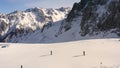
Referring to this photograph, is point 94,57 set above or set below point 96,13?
below

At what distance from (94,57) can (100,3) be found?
5114 inches

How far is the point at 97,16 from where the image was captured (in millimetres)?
161375

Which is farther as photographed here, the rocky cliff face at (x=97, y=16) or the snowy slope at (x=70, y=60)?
the rocky cliff face at (x=97, y=16)

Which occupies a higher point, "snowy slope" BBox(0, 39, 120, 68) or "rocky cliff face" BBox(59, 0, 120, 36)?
"rocky cliff face" BBox(59, 0, 120, 36)

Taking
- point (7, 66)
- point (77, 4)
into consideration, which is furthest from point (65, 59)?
point (77, 4)

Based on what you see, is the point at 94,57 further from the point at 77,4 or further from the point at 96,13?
the point at 77,4

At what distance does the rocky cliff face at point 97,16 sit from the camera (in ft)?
470

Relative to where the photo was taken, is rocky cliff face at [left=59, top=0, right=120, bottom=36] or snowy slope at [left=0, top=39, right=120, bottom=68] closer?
snowy slope at [left=0, top=39, right=120, bottom=68]

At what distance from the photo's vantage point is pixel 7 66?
3912 cm

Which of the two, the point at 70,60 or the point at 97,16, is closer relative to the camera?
the point at 70,60

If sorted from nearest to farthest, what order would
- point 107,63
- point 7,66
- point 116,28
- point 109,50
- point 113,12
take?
point 107,63 < point 7,66 < point 109,50 < point 116,28 < point 113,12

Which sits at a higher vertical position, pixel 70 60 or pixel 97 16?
pixel 97 16

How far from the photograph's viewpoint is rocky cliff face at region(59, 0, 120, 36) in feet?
470

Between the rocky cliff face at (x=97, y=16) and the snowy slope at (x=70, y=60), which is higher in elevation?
the rocky cliff face at (x=97, y=16)
